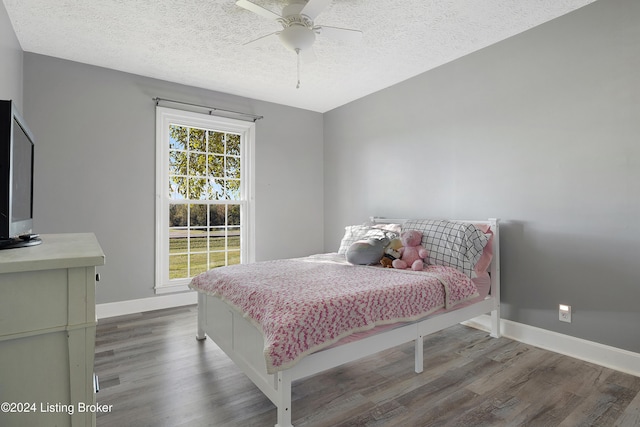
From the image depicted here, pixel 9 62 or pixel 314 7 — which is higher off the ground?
pixel 314 7

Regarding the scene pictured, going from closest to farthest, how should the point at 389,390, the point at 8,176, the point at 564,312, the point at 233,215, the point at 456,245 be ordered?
1. the point at 8,176
2. the point at 389,390
3. the point at 564,312
4. the point at 456,245
5. the point at 233,215

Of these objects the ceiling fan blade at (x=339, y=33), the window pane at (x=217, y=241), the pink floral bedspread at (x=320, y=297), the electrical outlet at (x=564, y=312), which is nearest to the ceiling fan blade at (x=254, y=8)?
the ceiling fan blade at (x=339, y=33)

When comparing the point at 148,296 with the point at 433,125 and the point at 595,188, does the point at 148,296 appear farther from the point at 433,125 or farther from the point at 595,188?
the point at 595,188

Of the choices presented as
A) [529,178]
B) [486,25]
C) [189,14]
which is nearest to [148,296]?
[189,14]

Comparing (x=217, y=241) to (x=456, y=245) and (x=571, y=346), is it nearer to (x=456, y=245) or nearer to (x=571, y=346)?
(x=456, y=245)

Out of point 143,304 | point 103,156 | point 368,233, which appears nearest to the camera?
point 368,233

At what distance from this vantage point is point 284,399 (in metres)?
1.58

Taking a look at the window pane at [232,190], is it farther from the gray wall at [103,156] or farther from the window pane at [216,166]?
the gray wall at [103,156]

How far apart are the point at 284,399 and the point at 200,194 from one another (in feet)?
9.88

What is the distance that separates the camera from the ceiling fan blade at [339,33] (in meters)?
2.26

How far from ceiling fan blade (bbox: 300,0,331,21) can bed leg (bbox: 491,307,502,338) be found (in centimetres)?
272

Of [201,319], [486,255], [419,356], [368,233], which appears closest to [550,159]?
[486,255]

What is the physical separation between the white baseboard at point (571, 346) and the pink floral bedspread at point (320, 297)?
2.15ft

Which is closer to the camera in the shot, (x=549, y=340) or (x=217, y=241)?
(x=549, y=340)
